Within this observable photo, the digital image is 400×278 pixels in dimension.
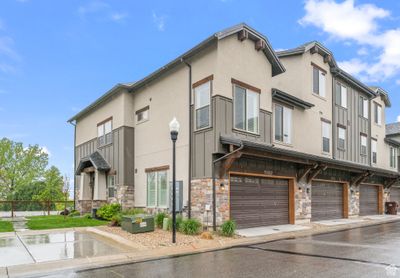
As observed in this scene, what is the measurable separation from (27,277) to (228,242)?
21.5 ft

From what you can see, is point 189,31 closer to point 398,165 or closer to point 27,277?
point 27,277

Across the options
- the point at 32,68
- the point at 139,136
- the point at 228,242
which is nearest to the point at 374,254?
the point at 228,242

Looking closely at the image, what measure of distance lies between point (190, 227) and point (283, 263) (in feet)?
17.1

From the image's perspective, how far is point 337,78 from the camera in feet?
77.1

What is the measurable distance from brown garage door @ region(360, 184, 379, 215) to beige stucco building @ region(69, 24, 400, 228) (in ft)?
0.48

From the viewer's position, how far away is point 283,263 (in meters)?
8.96

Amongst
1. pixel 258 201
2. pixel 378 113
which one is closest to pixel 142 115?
pixel 258 201

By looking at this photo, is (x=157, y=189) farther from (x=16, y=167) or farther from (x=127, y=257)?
(x=16, y=167)

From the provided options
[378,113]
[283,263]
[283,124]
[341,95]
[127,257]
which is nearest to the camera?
[283,263]

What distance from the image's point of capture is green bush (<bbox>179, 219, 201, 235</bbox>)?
13508 millimetres

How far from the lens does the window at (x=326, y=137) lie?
71.4 feet

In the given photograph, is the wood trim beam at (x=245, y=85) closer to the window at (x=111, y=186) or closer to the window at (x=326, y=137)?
the window at (x=326, y=137)

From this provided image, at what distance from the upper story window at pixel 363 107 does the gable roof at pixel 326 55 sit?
74cm

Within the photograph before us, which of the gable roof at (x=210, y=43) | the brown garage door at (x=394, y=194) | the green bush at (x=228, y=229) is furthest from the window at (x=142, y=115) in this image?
the brown garage door at (x=394, y=194)
